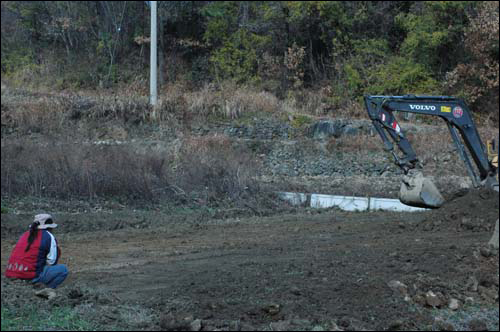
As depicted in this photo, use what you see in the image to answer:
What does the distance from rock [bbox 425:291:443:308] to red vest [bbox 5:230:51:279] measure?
448 centimetres

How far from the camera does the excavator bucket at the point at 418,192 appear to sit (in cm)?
1262

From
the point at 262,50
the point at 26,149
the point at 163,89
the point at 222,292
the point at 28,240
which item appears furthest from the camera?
the point at 262,50

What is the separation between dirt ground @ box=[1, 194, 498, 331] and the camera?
704 centimetres

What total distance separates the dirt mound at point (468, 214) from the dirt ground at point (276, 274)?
0.12 feet

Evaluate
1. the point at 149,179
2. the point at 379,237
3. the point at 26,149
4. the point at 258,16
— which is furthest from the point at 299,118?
the point at 26,149

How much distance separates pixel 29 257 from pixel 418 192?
782 cm

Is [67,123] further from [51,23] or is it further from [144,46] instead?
[144,46]

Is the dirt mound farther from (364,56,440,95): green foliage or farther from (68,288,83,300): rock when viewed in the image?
(364,56,440,95): green foliage

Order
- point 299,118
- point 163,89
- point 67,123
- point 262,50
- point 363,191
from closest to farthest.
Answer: point 67,123, point 363,191, point 299,118, point 163,89, point 262,50

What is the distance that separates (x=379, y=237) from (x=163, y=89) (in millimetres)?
16122

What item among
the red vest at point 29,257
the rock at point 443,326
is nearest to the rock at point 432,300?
the rock at point 443,326

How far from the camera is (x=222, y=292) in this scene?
25.6 ft

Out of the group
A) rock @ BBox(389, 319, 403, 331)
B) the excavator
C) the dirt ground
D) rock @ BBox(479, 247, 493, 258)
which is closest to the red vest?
the dirt ground

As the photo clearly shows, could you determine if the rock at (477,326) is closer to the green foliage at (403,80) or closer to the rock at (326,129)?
the rock at (326,129)
